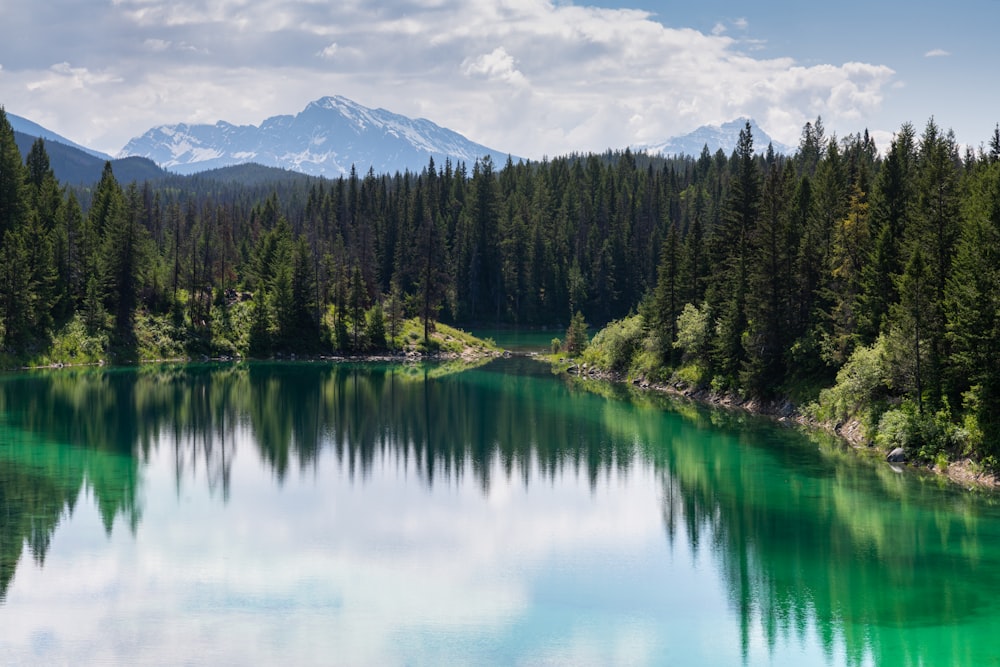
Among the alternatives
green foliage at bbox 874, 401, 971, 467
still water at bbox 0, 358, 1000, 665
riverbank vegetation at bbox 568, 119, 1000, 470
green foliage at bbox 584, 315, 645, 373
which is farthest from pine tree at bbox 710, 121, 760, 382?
green foliage at bbox 874, 401, 971, 467

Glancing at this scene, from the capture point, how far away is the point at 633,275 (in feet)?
591

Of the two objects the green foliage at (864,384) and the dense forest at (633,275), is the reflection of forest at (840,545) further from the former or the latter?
the dense forest at (633,275)

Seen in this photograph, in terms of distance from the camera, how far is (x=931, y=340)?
5203 centimetres

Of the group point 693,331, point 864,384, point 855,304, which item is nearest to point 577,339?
point 693,331

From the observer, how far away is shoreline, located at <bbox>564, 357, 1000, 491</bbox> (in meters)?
46.2

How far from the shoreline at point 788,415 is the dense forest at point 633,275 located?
109 cm

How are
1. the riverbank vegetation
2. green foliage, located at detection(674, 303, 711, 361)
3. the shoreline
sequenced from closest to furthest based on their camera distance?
the shoreline → the riverbank vegetation → green foliage, located at detection(674, 303, 711, 361)

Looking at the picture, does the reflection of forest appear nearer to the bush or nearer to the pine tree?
the pine tree

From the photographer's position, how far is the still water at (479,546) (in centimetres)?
2753

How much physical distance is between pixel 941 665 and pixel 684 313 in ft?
197

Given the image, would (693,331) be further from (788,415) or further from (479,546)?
(479,546)

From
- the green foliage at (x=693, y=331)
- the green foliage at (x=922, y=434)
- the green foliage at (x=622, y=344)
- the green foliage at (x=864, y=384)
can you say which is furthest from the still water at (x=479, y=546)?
the green foliage at (x=622, y=344)

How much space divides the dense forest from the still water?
20.7ft

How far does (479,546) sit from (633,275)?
146417 millimetres
